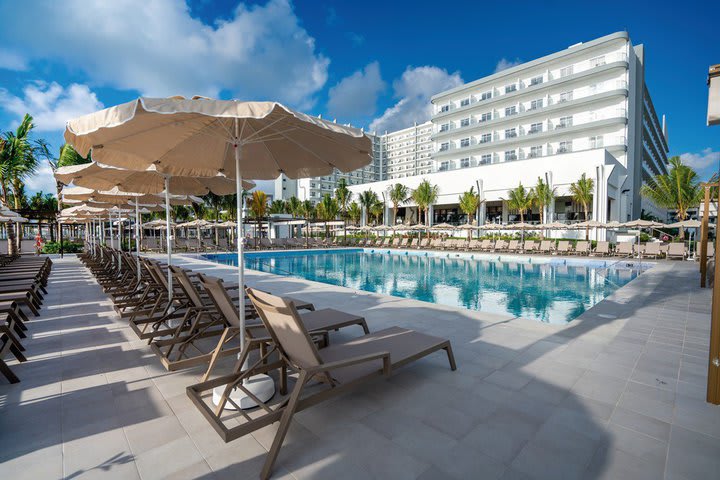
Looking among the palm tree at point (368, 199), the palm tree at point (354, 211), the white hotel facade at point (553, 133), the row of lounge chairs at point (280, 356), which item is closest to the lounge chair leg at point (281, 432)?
the row of lounge chairs at point (280, 356)

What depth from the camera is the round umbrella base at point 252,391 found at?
2633 mm

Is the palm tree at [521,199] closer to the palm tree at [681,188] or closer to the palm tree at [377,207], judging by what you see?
the palm tree at [681,188]

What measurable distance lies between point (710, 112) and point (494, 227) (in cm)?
2092

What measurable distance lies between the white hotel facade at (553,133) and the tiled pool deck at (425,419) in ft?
85.6

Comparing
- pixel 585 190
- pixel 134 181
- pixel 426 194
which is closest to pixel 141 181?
pixel 134 181

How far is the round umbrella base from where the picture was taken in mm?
2633

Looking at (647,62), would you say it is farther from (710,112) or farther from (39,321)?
(39,321)

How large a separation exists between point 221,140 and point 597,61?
44.4 meters

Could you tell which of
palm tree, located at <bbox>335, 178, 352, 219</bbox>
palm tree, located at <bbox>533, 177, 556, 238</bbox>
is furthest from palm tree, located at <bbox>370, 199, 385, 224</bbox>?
A: palm tree, located at <bbox>533, 177, 556, 238</bbox>

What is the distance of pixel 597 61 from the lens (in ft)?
113

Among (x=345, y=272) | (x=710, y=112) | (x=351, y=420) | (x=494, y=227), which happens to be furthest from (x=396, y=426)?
(x=494, y=227)

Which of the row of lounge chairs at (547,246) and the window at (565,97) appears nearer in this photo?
the row of lounge chairs at (547,246)

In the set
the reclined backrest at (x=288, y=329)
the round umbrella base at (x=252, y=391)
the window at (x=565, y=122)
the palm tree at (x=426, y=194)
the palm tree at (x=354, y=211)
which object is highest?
the window at (x=565, y=122)

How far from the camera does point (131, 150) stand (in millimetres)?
3414
